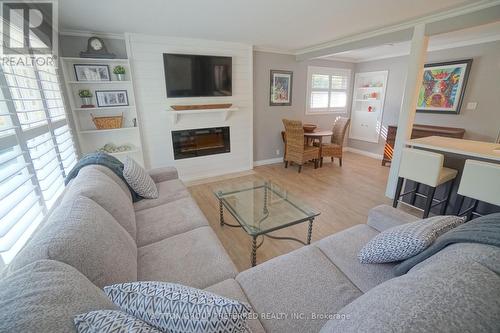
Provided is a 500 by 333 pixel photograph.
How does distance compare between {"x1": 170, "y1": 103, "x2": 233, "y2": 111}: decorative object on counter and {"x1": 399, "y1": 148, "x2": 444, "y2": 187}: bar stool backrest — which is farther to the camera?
{"x1": 170, "y1": 103, "x2": 233, "y2": 111}: decorative object on counter

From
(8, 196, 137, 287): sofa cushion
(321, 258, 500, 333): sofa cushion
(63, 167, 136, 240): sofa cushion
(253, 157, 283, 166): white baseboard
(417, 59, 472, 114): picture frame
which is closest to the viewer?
(321, 258, 500, 333): sofa cushion

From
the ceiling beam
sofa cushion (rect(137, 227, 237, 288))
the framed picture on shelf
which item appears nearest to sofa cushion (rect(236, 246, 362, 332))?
sofa cushion (rect(137, 227, 237, 288))

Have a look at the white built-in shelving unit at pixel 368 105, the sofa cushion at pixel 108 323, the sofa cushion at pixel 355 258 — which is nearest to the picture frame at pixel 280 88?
the white built-in shelving unit at pixel 368 105

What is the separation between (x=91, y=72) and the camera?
2934mm

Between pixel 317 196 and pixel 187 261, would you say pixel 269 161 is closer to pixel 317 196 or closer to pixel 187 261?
pixel 317 196

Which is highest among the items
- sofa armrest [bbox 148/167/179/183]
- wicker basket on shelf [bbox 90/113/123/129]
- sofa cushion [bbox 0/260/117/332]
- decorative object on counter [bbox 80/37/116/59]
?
decorative object on counter [bbox 80/37/116/59]

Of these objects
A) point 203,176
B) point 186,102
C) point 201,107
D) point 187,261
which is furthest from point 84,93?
point 187,261

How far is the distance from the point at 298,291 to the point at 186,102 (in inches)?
132

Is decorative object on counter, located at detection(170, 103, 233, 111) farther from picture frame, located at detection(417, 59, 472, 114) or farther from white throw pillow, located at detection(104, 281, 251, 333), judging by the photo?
picture frame, located at detection(417, 59, 472, 114)

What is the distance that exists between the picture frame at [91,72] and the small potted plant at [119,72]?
0.10 meters

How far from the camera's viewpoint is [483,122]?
11.7 ft

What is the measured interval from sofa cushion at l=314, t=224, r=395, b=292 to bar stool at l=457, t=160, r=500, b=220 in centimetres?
126

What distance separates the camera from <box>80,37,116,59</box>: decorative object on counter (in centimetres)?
279

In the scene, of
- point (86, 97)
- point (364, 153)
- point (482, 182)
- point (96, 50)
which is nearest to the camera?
point (482, 182)
